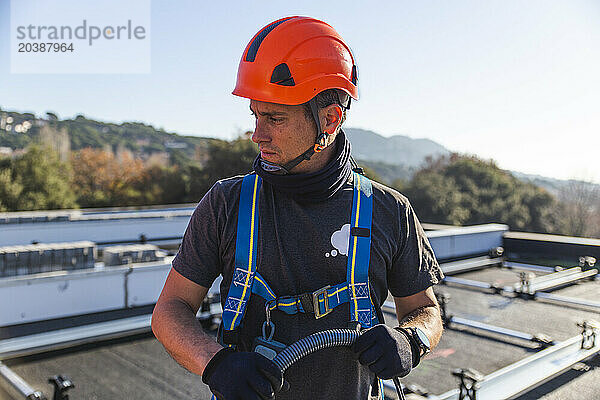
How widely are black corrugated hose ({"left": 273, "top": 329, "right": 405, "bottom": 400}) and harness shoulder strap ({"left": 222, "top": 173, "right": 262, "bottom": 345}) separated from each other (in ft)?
0.63

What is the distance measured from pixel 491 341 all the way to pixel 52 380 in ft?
16.3

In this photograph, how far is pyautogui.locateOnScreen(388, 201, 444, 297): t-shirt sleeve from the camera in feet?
5.75

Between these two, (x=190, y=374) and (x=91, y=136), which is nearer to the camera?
(x=190, y=374)

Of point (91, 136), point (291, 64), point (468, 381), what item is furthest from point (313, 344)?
point (91, 136)

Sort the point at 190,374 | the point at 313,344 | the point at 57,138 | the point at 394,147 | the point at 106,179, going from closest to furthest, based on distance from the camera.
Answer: the point at 313,344
the point at 190,374
the point at 106,179
the point at 57,138
the point at 394,147

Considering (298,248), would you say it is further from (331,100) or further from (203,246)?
(331,100)

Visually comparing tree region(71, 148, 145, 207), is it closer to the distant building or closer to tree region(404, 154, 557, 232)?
the distant building

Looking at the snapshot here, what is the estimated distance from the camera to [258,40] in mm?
1738

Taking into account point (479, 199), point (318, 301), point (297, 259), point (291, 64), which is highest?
point (291, 64)

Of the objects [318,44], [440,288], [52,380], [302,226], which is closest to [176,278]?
[302,226]

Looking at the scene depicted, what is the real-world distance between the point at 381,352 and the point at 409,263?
364 millimetres

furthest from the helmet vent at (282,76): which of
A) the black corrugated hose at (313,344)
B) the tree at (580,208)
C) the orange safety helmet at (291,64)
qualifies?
the tree at (580,208)

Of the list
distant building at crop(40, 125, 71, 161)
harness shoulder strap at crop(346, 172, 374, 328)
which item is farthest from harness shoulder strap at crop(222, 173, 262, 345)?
distant building at crop(40, 125, 71, 161)

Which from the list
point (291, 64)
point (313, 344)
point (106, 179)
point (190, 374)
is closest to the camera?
point (313, 344)
